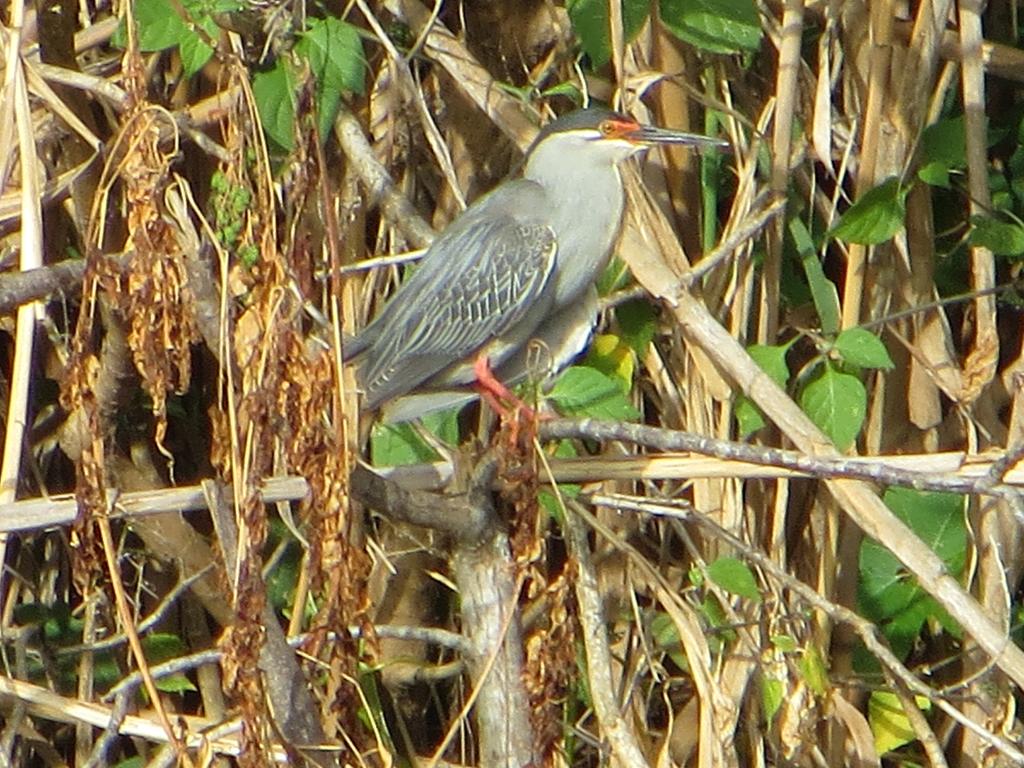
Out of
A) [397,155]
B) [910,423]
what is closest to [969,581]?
[910,423]

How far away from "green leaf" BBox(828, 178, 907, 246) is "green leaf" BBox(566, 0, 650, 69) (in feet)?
1.32

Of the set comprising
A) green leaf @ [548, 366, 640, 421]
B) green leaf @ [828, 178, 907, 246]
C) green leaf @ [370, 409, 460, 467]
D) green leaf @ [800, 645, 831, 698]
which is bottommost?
green leaf @ [800, 645, 831, 698]

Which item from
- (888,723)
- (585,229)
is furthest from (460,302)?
(888,723)

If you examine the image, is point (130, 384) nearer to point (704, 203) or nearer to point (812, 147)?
point (704, 203)

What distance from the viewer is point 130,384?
2463 mm

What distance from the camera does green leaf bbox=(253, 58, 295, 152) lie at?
2.17 metres

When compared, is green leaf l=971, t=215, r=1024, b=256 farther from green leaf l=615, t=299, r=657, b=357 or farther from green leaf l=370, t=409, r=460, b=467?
green leaf l=370, t=409, r=460, b=467

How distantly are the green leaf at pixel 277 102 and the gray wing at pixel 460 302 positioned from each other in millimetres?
304

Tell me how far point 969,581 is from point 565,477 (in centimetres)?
75

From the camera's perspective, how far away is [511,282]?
97.0 inches

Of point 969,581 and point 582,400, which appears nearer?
point 582,400

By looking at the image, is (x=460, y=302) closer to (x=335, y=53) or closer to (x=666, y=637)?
(x=335, y=53)

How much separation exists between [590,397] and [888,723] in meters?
0.83

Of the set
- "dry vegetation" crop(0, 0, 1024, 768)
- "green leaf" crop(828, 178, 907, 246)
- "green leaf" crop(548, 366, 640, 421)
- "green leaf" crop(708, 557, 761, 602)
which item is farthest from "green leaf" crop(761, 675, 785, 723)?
"green leaf" crop(828, 178, 907, 246)
